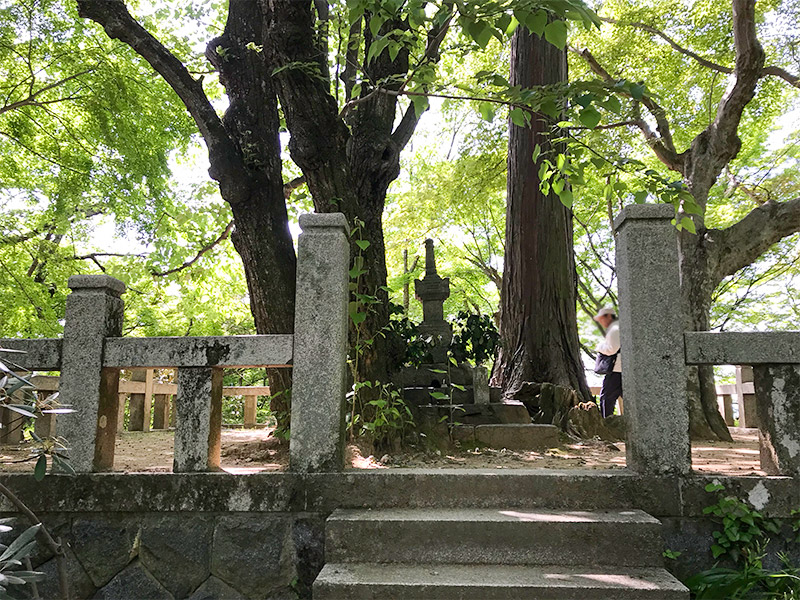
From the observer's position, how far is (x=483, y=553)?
9.16 ft

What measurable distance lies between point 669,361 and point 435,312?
12.4 ft

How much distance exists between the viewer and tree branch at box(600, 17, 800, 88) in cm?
721

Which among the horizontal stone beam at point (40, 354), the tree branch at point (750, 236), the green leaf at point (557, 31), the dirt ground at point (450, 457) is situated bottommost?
the dirt ground at point (450, 457)

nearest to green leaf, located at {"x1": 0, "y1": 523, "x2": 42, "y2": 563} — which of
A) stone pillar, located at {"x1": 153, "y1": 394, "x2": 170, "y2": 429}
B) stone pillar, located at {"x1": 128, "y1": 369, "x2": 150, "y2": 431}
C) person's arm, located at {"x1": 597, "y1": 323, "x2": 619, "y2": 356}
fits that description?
person's arm, located at {"x1": 597, "y1": 323, "x2": 619, "y2": 356}

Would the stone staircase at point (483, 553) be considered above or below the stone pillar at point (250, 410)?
below

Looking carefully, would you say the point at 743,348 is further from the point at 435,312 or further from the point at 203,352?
the point at 435,312

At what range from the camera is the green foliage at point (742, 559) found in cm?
269

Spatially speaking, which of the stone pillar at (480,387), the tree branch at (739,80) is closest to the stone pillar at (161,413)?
the stone pillar at (480,387)

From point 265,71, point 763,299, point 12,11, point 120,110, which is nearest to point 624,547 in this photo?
point 265,71

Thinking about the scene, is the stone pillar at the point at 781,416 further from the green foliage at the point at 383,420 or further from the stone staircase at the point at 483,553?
the green foliage at the point at 383,420

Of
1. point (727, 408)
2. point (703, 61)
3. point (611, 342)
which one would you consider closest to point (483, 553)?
point (611, 342)

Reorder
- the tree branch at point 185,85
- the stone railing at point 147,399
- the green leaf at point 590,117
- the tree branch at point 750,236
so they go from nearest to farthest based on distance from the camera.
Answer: the green leaf at point 590,117 → the tree branch at point 185,85 → the tree branch at point 750,236 → the stone railing at point 147,399

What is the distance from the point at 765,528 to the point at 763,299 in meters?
14.1

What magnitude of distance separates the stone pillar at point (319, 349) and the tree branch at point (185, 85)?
5.96 ft
